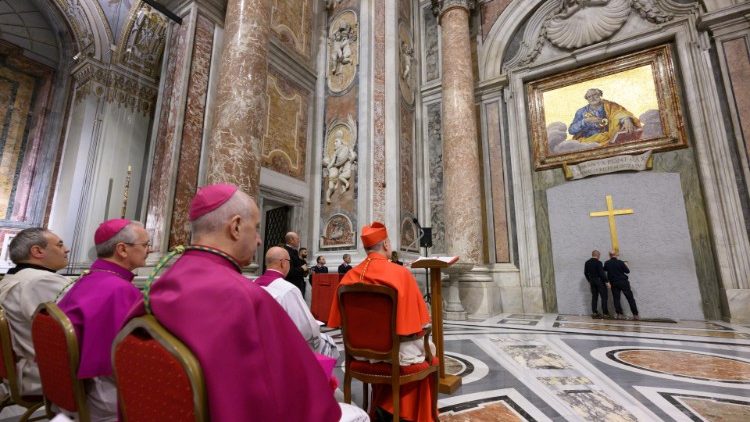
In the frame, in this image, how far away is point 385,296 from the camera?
2117 mm

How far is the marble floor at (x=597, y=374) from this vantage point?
Result: 2.45 m

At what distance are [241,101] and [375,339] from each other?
4.87 meters

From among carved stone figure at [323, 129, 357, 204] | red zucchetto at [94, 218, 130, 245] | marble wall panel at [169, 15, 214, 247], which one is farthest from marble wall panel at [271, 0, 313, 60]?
red zucchetto at [94, 218, 130, 245]

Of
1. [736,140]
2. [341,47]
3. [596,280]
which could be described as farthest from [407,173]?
[736,140]

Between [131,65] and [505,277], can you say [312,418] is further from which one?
[131,65]

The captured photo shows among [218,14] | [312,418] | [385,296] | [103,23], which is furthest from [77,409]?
[103,23]

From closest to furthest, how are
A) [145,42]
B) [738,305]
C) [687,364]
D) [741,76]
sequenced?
[687,364]
[738,305]
[741,76]
[145,42]

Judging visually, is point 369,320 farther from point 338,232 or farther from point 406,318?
point 338,232

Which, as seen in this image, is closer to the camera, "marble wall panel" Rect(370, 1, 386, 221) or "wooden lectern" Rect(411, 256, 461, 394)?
"wooden lectern" Rect(411, 256, 461, 394)

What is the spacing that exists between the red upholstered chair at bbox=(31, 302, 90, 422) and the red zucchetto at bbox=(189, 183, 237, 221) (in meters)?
0.71

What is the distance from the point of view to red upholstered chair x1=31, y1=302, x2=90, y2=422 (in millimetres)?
1308

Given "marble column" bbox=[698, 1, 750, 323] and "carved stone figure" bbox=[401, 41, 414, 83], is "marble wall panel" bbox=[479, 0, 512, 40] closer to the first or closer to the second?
"carved stone figure" bbox=[401, 41, 414, 83]

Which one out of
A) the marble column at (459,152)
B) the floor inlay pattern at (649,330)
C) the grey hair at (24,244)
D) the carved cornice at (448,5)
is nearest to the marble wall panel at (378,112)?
the marble column at (459,152)

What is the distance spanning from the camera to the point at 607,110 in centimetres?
815
